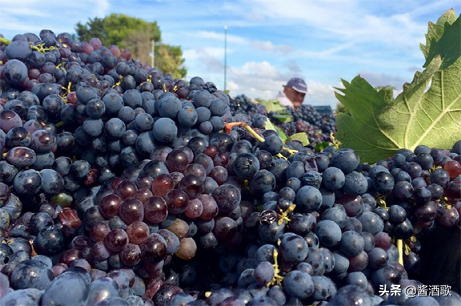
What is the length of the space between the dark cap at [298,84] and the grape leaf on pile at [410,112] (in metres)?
5.10

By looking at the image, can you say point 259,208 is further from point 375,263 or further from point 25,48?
point 25,48

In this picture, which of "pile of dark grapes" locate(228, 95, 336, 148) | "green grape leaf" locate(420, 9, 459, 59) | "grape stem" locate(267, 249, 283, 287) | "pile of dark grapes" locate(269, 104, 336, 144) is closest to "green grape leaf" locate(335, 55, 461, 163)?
"green grape leaf" locate(420, 9, 459, 59)

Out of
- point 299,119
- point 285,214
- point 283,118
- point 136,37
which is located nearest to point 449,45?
point 285,214

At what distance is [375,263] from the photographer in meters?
1.15

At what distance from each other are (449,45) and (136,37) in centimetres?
3829

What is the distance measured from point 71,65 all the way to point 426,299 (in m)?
1.79

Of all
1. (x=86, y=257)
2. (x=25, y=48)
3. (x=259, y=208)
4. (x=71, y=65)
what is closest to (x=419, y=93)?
(x=259, y=208)

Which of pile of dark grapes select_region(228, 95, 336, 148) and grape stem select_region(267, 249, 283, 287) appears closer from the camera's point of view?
grape stem select_region(267, 249, 283, 287)

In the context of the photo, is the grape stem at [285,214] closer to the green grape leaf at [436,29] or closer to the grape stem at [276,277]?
the grape stem at [276,277]

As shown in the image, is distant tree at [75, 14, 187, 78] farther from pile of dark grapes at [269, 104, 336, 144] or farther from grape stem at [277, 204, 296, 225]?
grape stem at [277, 204, 296, 225]

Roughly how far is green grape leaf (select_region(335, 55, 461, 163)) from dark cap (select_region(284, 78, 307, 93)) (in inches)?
201

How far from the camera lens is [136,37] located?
121 feet

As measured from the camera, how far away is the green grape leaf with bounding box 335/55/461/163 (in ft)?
4.93

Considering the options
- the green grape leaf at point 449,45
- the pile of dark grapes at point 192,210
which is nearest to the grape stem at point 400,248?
the pile of dark grapes at point 192,210
